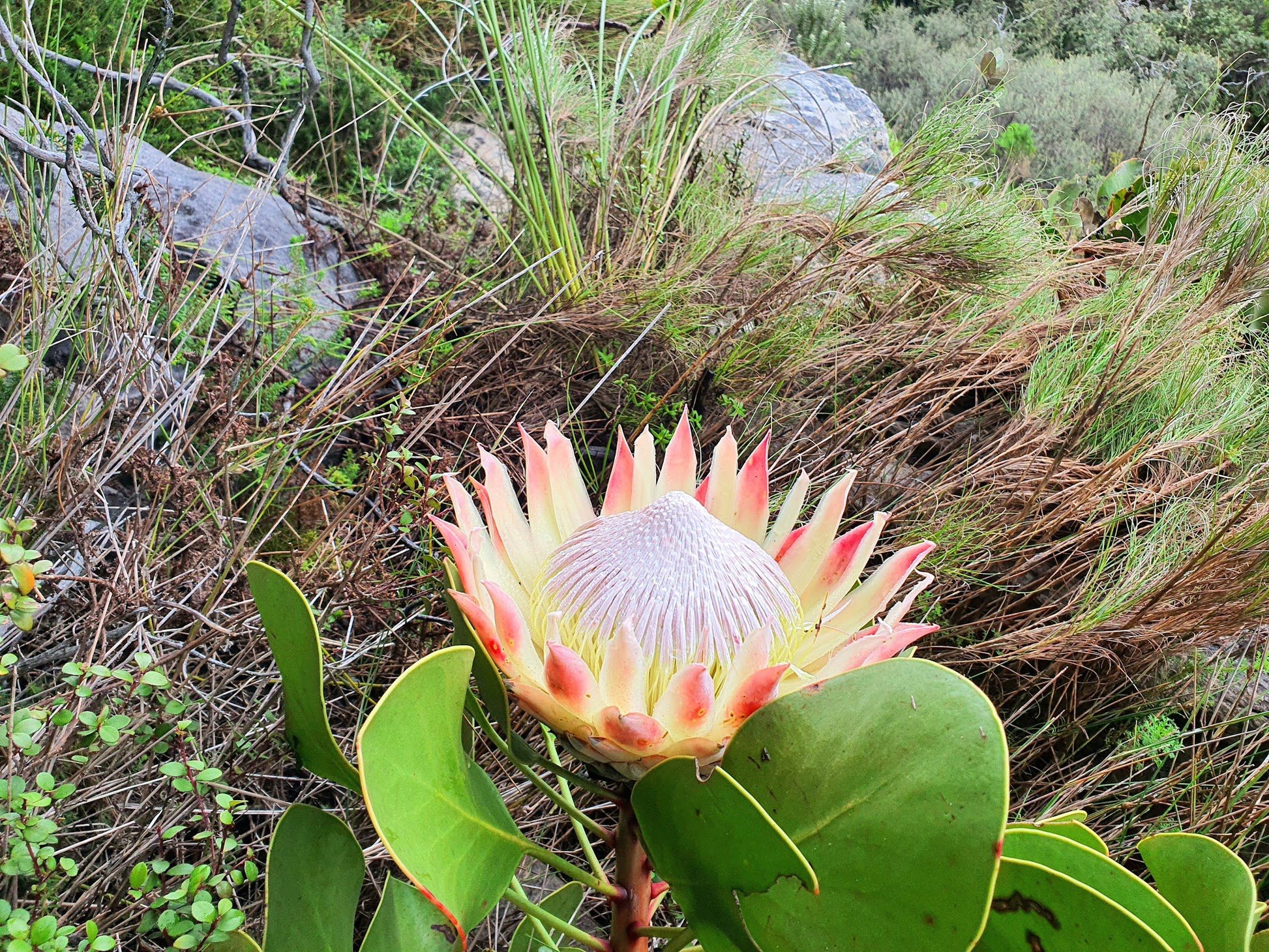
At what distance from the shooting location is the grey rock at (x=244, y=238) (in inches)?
56.7

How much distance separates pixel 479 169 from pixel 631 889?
201 centimetres

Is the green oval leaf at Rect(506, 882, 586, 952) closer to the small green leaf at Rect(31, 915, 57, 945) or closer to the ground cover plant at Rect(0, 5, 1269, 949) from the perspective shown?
→ the ground cover plant at Rect(0, 5, 1269, 949)

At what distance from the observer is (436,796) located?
1.58ft

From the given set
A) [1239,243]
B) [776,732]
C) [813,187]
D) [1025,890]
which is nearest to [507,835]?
[776,732]

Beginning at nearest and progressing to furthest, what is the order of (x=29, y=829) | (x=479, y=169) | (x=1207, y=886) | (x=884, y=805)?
(x=884, y=805) < (x=1207, y=886) < (x=29, y=829) < (x=479, y=169)

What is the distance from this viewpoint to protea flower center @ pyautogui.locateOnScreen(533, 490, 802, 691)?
644mm

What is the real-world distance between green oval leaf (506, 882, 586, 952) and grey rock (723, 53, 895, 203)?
1.43 metres

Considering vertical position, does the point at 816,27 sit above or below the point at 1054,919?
above

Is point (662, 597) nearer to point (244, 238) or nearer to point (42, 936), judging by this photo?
point (42, 936)

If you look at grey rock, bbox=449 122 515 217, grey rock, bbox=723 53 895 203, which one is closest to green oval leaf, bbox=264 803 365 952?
grey rock, bbox=723 53 895 203

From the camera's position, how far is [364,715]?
3.52 ft

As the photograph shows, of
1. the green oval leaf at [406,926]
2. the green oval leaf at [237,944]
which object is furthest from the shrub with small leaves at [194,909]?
the green oval leaf at [406,926]

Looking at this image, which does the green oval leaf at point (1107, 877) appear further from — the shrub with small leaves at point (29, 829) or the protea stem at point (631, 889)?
the shrub with small leaves at point (29, 829)

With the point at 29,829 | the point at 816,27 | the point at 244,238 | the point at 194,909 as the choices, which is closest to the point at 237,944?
the point at 194,909
